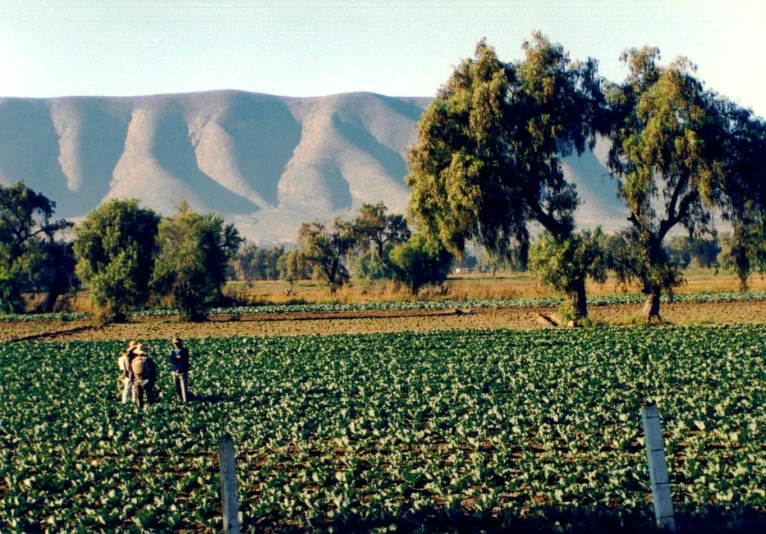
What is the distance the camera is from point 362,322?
46.2 m

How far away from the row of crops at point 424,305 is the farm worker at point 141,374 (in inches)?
1424

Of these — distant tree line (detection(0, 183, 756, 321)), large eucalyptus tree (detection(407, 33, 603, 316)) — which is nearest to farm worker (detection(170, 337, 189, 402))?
large eucalyptus tree (detection(407, 33, 603, 316))

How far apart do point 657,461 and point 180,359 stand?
13.7 meters

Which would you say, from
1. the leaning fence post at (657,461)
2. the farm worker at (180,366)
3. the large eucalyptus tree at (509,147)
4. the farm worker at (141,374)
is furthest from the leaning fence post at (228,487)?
the large eucalyptus tree at (509,147)

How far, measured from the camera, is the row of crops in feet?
181

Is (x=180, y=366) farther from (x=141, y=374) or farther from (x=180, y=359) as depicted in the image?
(x=141, y=374)

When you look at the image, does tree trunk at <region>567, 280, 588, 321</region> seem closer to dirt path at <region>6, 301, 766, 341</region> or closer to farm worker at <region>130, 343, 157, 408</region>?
dirt path at <region>6, 301, 766, 341</region>

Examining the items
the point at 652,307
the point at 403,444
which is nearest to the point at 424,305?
the point at 652,307

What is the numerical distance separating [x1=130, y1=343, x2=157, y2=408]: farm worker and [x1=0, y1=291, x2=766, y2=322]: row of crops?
1424 inches

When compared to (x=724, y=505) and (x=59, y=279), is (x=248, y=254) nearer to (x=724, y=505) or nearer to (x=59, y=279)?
(x=59, y=279)

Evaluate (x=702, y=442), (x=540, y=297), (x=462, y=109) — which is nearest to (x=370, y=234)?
(x=540, y=297)

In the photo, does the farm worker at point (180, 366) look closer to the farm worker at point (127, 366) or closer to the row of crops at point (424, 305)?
the farm worker at point (127, 366)

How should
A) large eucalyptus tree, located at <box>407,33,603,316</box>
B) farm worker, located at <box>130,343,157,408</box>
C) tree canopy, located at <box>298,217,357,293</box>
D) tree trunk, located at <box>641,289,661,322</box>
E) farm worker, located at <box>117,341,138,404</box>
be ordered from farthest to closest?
Result: 1. tree canopy, located at <box>298,217,357,293</box>
2. tree trunk, located at <box>641,289,661,322</box>
3. large eucalyptus tree, located at <box>407,33,603,316</box>
4. farm worker, located at <box>117,341,138,404</box>
5. farm worker, located at <box>130,343,157,408</box>

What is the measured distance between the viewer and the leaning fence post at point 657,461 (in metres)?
8.68
